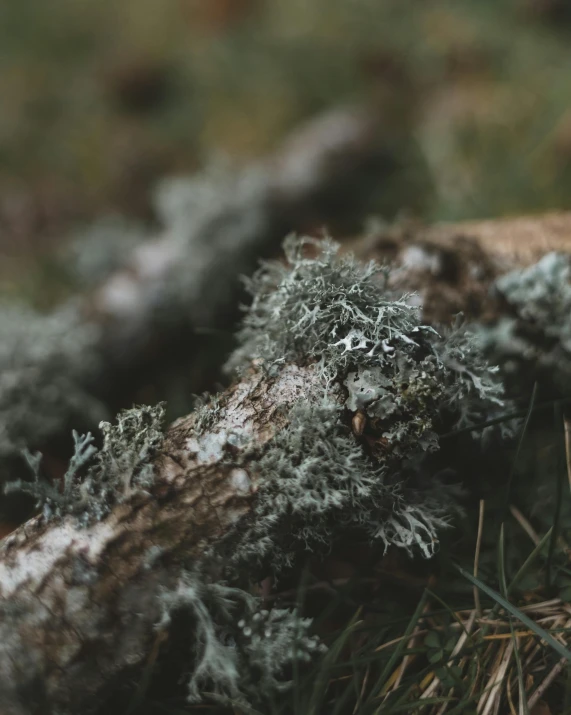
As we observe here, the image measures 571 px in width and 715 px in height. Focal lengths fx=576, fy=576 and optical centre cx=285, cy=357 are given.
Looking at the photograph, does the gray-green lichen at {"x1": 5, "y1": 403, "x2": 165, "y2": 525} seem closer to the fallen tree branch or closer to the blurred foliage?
the fallen tree branch

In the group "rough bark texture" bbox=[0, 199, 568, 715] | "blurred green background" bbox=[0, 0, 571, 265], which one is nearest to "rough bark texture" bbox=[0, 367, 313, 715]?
"rough bark texture" bbox=[0, 199, 568, 715]

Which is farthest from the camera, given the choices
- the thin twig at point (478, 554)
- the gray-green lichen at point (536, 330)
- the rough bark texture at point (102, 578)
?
the gray-green lichen at point (536, 330)

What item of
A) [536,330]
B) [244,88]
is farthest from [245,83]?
[536,330]

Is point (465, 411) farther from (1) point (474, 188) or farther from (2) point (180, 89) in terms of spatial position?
(2) point (180, 89)

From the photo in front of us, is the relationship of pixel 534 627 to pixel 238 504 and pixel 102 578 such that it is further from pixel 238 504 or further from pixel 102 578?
pixel 102 578

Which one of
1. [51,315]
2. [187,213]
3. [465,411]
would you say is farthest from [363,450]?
[187,213]

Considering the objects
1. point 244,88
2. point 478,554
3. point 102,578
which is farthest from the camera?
point 244,88

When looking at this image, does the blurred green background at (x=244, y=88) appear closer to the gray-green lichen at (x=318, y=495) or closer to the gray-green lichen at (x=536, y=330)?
the gray-green lichen at (x=536, y=330)

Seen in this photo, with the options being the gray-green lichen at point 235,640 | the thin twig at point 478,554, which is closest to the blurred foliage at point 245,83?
the thin twig at point 478,554
